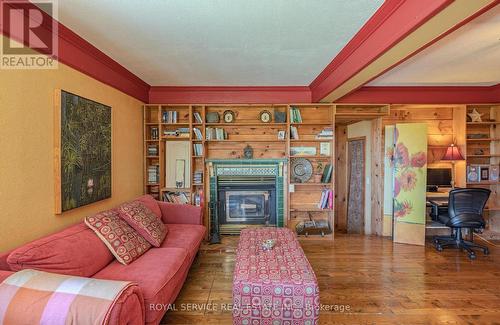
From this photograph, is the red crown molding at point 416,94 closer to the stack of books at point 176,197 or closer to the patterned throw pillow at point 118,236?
the stack of books at point 176,197

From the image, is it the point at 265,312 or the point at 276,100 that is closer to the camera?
the point at 265,312

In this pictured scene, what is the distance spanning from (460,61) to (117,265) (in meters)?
4.10

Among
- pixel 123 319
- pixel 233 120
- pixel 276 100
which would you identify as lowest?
pixel 123 319

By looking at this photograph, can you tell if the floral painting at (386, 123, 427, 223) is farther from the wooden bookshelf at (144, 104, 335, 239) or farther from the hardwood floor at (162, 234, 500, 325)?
the wooden bookshelf at (144, 104, 335, 239)

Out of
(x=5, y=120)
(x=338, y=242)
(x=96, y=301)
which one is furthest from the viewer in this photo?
(x=338, y=242)

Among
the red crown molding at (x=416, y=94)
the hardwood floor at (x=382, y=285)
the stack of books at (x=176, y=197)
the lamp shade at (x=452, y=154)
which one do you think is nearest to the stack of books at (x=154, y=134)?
the stack of books at (x=176, y=197)

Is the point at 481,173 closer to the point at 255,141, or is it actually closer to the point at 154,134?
the point at 255,141

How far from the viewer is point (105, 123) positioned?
2.93m

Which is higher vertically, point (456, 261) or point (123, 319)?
point (123, 319)

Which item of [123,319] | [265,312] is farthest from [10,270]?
[265,312]

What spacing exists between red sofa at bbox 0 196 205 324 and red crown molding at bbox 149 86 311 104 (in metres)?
2.46

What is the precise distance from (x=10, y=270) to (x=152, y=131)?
292cm

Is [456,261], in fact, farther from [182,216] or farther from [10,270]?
[10,270]

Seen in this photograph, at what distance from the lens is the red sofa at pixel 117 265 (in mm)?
1495
